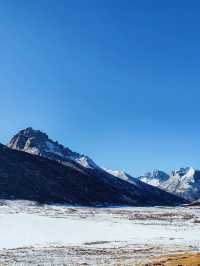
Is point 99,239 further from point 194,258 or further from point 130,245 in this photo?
point 194,258

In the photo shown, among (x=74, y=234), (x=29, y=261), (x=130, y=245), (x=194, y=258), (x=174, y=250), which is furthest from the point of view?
(x=74, y=234)

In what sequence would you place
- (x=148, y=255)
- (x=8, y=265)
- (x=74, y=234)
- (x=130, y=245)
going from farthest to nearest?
(x=74, y=234)
(x=130, y=245)
(x=148, y=255)
(x=8, y=265)

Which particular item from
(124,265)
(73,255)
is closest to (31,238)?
(73,255)

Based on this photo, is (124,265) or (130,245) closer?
(124,265)

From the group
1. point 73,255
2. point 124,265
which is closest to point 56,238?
point 73,255

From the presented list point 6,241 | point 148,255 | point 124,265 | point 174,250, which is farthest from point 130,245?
point 124,265

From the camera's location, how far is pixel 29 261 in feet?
164

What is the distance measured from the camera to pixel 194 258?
43.3 meters

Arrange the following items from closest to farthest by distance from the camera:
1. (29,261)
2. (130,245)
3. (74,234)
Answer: (29,261) < (130,245) < (74,234)

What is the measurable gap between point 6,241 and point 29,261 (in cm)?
2288

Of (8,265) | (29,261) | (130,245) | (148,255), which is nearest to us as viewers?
(8,265)

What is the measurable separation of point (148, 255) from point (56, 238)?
28.3 m

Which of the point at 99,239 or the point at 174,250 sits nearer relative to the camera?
the point at 174,250

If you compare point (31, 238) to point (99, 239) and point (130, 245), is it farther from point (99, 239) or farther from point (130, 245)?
point (130, 245)
